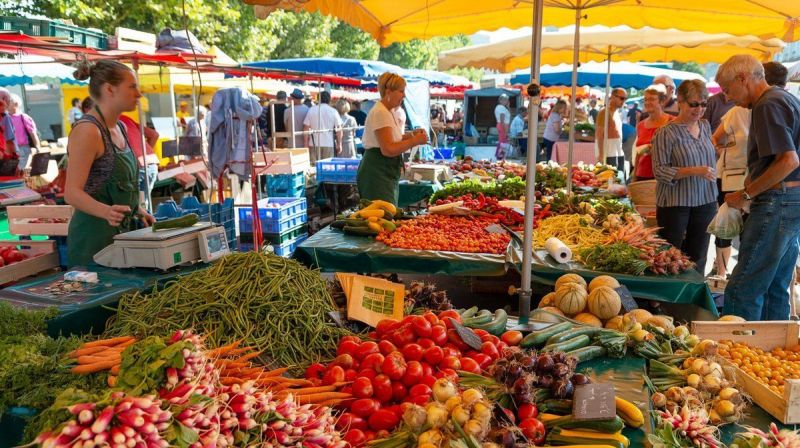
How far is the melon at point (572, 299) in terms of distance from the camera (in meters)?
3.60

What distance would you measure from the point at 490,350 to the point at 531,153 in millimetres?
1217

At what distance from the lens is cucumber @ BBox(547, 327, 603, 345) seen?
2816 millimetres

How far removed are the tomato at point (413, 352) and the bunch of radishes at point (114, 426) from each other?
3.61 ft

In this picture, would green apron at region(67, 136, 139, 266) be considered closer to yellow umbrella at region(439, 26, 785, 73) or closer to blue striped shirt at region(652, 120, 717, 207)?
blue striped shirt at region(652, 120, 717, 207)

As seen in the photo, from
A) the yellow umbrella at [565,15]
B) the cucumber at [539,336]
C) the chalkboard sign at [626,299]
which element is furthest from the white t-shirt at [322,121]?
the cucumber at [539,336]

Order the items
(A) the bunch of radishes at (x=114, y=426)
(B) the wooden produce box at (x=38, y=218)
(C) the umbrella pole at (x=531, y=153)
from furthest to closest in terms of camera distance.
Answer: (B) the wooden produce box at (x=38, y=218), (C) the umbrella pole at (x=531, y=153), (A) the bunch of radishes at (x=114, y=426)

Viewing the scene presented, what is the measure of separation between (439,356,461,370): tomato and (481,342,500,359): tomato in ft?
0.65

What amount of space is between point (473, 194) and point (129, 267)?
4.07 metres

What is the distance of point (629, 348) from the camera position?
9.59 feet

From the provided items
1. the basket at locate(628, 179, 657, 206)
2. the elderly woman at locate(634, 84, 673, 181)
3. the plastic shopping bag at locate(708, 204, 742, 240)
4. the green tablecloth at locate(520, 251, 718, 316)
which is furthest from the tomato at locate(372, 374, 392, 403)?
the elderly woman at locate(634, 84, 673, 181)

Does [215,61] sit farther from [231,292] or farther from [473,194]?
[231,292]

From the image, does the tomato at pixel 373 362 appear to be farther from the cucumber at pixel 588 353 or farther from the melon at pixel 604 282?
the melon at pixel 604 282

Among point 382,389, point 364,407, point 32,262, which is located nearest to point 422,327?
point 382,389

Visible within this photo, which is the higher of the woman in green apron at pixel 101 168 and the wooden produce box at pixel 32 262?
the woman in green apron at pixel 101 168
